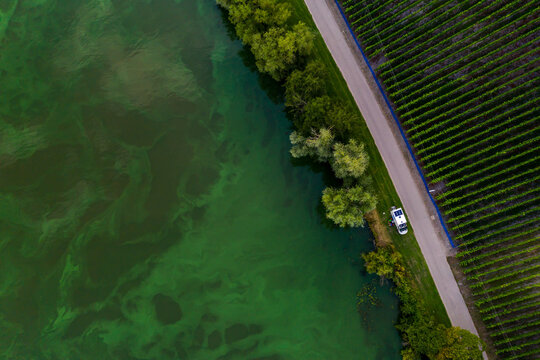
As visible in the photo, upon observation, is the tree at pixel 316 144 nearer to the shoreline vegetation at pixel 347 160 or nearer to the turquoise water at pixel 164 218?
the shoreline vegetation at pixel 347 160

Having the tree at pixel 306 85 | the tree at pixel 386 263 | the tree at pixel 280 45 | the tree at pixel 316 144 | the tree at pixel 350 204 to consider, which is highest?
the tree at pixel 280 45

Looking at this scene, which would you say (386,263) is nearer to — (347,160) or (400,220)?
(400,220)

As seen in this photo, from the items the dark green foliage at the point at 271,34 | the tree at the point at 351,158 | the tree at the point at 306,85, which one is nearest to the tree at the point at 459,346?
the tree at the point at 351,158

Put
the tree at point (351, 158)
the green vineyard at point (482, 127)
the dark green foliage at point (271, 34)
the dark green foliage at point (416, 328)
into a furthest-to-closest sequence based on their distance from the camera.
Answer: the green vineyard at point (482, 127), the dark green foliage at point (271, 34), the tree at point (351, 158), the dark green foliage at point (416, 328)

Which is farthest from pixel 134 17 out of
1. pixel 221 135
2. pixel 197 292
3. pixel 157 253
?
pixel 197 292

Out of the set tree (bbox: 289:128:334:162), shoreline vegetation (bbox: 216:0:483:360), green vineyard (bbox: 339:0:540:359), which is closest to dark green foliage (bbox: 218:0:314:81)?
shoreline vegetation (bbox: 216:0:483:360)

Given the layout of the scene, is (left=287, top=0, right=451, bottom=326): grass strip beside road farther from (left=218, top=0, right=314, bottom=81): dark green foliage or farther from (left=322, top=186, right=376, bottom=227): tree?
(left=218, top=0, right=314, bottom=81): dark green foliage

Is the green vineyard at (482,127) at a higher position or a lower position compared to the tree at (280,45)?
lower
